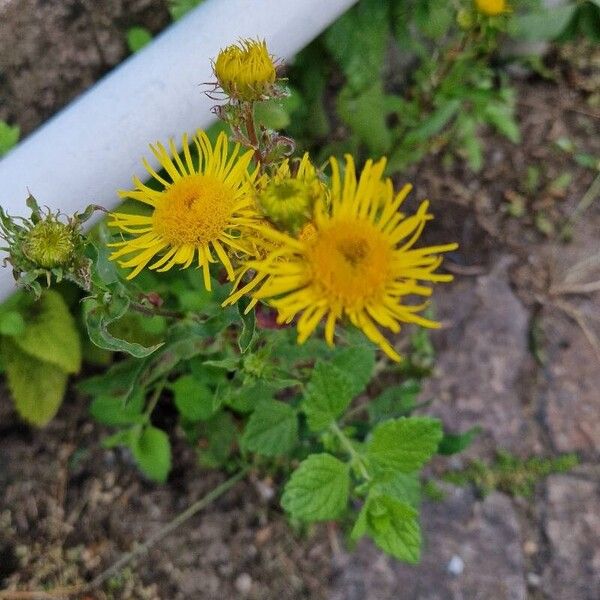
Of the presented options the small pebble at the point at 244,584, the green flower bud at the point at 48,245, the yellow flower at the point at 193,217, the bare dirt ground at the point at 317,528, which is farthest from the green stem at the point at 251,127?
the small pebble at the point at 244,584

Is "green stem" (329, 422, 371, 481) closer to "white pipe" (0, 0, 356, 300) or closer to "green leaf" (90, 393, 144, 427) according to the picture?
"green leaf" (90, 393, 144, 427)

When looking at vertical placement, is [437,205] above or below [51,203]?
below

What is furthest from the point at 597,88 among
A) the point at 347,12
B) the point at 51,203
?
the point at 51,203

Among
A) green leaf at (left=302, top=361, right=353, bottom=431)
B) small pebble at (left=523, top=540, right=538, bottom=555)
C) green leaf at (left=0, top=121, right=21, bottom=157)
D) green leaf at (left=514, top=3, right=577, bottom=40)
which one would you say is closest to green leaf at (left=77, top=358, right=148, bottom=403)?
green leaf at (left=302, top=361, right=353, bottom=431)

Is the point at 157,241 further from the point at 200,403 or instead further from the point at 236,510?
the point at 236,510

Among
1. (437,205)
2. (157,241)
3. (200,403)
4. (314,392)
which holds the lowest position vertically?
Result: (437,205)

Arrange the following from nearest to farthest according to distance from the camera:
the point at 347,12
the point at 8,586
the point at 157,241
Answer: the point at 157,241 → the point at 8,586 → the point at 347,12
